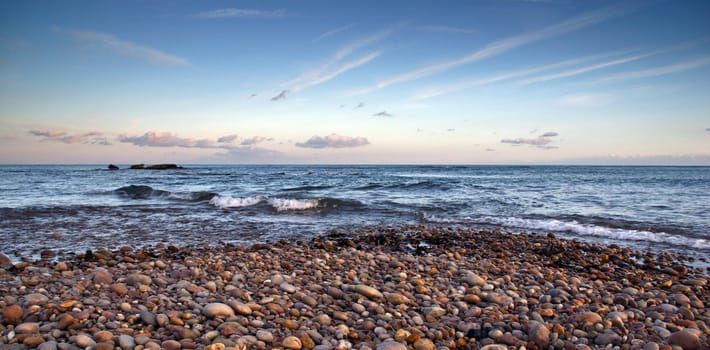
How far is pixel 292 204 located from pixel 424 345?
1291cm

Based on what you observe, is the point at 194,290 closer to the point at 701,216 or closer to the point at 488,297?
the point at 488,297

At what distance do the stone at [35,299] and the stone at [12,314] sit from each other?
10.8 inches

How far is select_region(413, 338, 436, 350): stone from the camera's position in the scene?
3469 mm

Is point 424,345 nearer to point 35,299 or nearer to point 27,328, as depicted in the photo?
point 27,328

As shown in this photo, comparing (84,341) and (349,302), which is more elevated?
(84,341)

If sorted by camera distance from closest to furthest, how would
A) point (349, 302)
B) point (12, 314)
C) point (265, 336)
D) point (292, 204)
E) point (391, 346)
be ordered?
point (391, 346), point (265, 336), point (12, 314), point (349, 302), point (292, 204)

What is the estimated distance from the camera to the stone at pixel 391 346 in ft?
11.1

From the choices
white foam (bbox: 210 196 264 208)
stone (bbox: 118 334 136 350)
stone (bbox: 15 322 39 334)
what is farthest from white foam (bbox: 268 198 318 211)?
stone (bbox: 118 334 136 350)

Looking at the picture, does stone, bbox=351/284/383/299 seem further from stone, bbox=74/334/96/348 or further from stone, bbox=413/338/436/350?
stone, bbox=74/334/96/348

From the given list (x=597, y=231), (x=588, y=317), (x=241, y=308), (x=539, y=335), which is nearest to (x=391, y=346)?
(x=539, y=335)

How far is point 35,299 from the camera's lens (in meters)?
4.11

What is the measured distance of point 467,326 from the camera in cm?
393

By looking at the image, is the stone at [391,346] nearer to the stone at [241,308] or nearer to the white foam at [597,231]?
the stone at [241,308]

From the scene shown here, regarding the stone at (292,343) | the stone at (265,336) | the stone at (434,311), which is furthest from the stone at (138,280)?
the stone at (434,311)
